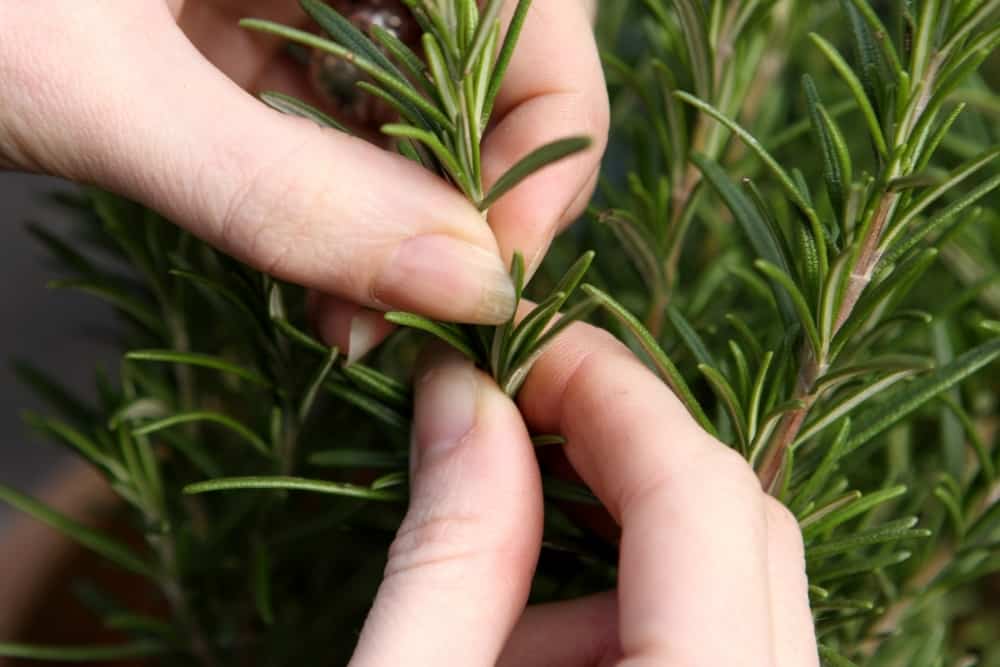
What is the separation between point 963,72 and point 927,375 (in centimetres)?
19

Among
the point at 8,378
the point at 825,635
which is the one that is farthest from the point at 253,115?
the point at 8,378

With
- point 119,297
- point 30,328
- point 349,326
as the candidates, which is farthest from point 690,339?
point 30,328

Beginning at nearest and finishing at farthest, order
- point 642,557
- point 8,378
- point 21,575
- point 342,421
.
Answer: point 642,557, point 342,421, point 21,575, point 8,378

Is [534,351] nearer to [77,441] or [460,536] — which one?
[460,536]

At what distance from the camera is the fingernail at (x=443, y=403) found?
60 centimetres

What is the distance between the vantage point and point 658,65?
722mm

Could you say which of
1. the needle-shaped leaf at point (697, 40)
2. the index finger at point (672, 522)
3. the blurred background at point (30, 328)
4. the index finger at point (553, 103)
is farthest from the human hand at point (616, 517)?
the blurred background at point (30, 328)

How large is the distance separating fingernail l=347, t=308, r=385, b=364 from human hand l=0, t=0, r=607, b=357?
0.02m

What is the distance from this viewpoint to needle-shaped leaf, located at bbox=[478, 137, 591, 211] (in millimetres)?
476

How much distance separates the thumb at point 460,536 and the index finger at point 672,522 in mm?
50

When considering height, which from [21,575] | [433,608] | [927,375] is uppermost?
[927,375]

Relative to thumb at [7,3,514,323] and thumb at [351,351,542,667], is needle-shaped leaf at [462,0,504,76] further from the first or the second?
thumb at [351,351,542,667]

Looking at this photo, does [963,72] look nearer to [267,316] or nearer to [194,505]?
[267,316]

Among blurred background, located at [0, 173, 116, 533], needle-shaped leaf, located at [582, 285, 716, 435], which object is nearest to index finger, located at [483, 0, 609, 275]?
needle-shaped leaf, located at [582, 285, 716, 435]
